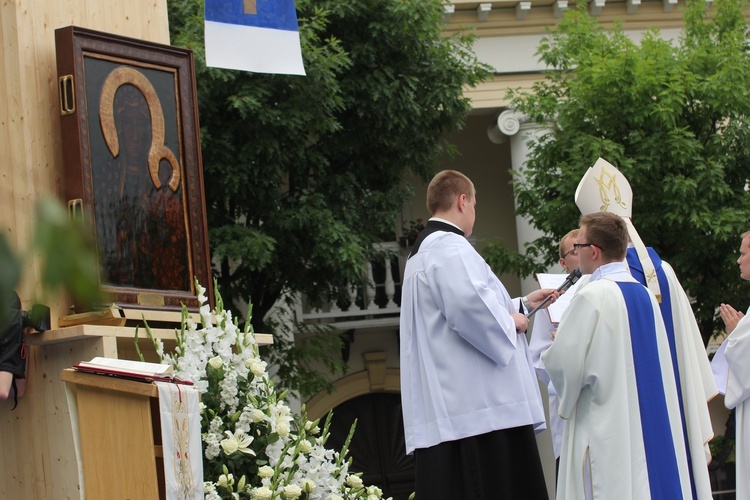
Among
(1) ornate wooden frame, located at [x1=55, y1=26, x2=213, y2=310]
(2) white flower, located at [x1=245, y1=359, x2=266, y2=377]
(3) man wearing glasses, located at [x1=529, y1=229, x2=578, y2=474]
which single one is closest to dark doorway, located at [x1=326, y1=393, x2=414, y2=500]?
(3) man wearing glasses, located at [x1=529, y1=229, x2=578, y2=474]

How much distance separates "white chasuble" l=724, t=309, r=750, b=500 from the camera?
7.17 metres

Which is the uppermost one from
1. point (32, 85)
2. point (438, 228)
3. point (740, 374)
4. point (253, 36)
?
point (253, 36)

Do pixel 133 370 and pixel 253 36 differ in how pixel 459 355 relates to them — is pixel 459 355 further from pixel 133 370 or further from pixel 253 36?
pixel 253 36

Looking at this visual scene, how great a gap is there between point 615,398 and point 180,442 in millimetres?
2261

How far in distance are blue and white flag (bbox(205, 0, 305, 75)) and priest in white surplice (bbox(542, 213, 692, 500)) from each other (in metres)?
2.34

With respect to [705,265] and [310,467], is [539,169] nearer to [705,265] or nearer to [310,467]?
[705,265]

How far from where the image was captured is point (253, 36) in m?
6.60

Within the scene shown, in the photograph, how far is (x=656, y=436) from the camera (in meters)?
5.54

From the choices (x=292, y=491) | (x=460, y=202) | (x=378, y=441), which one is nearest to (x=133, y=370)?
(x=292, y=491)

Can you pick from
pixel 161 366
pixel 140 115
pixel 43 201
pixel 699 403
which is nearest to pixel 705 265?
pixel 699 403

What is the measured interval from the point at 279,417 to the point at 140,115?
6.20ft

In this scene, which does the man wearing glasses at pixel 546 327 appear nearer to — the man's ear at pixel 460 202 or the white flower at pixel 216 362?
the man's ear at pixel 460 202

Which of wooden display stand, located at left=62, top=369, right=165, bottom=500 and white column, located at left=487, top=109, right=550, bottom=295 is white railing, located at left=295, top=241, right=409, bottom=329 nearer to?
Result: white column, located at left=487, top=109, right=550, bottom=295

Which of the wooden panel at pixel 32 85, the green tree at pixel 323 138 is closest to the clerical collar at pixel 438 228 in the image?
the wooden panel at pixel 32 85
